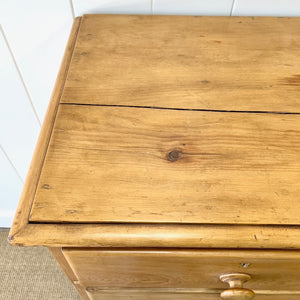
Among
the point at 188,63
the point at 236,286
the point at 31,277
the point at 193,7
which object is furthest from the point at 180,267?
the point at 31,277

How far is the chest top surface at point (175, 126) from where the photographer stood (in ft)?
1.25

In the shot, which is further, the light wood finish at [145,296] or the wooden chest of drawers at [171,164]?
the light wood finish at [145,296]

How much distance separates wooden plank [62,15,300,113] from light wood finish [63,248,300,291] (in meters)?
0.23

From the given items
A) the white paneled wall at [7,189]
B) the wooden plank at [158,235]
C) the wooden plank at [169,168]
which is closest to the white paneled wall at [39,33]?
the white paneled wall at [7,189]

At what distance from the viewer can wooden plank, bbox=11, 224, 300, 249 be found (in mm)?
363

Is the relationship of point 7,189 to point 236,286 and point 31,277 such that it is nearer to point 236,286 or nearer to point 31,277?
point 31,277

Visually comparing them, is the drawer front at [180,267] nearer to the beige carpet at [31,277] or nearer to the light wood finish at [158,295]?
the light wood finish at [158,295]

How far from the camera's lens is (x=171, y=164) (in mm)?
418

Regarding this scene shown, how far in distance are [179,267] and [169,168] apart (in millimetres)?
162

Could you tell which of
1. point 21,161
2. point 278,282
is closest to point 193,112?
point 278,282

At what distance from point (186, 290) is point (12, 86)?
0.65 metres

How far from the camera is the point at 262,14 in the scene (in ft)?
2.14

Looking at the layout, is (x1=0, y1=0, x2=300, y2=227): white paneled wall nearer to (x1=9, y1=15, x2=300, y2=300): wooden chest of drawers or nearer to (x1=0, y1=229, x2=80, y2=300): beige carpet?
(x1=9, y1=15, x2=300, y2=300): wooden chest of drawers

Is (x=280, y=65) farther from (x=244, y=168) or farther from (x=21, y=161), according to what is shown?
(x=21, y=161)
